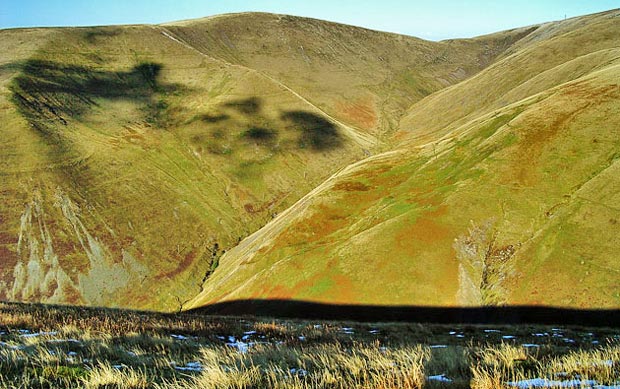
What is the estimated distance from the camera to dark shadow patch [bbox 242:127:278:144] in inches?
6757

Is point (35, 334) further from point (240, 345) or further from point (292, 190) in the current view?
point (292, 190)

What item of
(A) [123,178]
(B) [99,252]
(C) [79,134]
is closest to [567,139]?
(B) [99,252]

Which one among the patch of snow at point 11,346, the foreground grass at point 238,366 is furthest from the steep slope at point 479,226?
the patch of snow at point 11,346

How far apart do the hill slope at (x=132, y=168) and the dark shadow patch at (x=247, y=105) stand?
737 millimetres

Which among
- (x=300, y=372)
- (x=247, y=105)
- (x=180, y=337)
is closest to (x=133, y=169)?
(x=247, y=105)

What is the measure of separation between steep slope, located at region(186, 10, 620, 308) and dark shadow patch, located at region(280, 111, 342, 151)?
7362cm

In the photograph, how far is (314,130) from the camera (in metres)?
179

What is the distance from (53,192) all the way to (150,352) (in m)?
128

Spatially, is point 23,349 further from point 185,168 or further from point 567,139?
point 185,168

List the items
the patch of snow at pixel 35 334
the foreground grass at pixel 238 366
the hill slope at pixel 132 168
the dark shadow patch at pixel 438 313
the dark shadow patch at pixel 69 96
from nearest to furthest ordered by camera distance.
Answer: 1. the foreground grass at pixel 238 366
2. the patch of snow at pixel 35 334
3. the dark shadow patch at pixel 438 313
4. the hill slope at pixel 132 168
5. the dark shadow patch at pixel 69 96

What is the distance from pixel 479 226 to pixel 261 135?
120 meters

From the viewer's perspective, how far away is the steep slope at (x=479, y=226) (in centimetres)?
5803

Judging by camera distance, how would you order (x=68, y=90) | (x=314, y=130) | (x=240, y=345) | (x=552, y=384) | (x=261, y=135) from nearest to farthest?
(x=552, y=384)
(x=240, y=345)
(x=68, y=90)
(x=261, y=135)
(x=314, y=130)

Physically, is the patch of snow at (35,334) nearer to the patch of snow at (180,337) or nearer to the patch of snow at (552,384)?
the patch of snow at (180,337)
